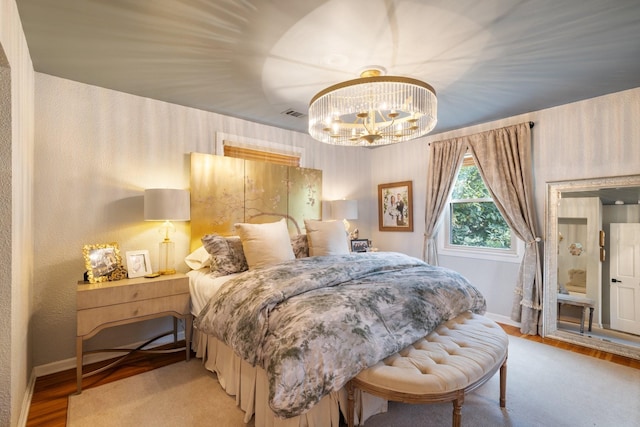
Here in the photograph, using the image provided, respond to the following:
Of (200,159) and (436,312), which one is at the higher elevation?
(200,159)

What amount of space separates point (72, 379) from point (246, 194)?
2.25 m

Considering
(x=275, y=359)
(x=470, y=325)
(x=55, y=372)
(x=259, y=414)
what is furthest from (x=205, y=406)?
(x=470, y=325)

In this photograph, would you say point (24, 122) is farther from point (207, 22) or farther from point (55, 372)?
point (55, 372)

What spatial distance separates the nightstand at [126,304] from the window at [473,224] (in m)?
3.42

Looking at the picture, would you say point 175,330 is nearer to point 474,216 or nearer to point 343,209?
point 343,209

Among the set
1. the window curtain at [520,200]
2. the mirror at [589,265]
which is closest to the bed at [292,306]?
the window curtain at [520,200]

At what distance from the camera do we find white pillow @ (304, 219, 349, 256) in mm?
3174

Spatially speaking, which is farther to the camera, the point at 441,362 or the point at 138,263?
the point at 138,263

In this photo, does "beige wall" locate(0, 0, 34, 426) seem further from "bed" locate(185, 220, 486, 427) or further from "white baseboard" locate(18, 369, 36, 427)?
"bed" locate(185, 220, 486, 427)

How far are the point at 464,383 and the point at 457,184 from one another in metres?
3.21

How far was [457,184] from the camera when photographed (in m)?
4.21

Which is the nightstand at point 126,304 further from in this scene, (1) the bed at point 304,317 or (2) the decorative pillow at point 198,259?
(2) the decorative pillow at point 198,259

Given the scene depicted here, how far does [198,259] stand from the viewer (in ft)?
10.0

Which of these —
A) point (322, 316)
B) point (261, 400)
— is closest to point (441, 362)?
point (322, 316)
